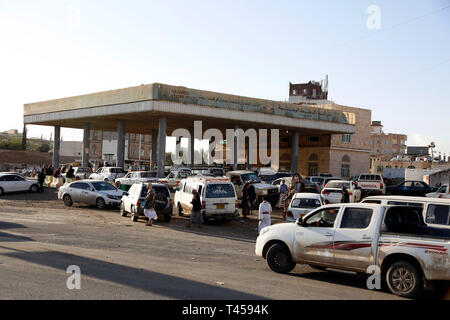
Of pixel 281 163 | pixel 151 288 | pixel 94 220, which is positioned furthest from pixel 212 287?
pixel 281 163

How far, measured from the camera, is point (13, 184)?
3169 cm

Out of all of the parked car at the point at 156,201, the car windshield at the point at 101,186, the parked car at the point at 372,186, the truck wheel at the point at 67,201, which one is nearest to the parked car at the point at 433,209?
the parked car at the point at 156,201

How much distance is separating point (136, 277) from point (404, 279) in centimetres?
534

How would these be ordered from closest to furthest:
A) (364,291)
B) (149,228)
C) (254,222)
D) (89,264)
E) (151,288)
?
1. (151,288)
2. (364,291)
3. (89,264)
4. (149,228)
5. (254,222)

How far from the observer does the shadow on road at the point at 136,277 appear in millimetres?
8102

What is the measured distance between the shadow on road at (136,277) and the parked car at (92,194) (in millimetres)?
12869

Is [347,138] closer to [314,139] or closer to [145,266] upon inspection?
[314,139]

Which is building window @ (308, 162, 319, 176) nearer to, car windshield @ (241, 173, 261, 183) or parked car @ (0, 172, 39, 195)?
car windshield @ (241, 173, 261, 183)

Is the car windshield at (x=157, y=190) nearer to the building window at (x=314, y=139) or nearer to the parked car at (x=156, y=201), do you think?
the parked car at (x=156, y=201)

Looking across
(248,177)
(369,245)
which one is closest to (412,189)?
(248,177)

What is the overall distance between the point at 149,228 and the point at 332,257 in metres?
10.3

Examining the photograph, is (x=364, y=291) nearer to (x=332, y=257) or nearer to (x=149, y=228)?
(x=332, y=257)
